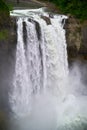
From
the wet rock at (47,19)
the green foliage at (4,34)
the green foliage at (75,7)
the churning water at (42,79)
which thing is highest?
the green foliage at (75,7)

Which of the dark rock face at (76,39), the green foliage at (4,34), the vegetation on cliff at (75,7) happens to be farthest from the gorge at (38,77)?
the vegetation on cliff at (75,7)

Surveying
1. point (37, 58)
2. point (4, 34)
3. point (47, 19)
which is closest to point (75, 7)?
point (47, 19)

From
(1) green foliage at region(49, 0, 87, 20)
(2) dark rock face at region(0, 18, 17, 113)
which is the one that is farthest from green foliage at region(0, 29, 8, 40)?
(1) green foliage at region(49, 0, 87, 20)

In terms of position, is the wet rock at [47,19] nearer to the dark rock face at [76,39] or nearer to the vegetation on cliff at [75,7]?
the dark rock face at [76,39]

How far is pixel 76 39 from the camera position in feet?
72.8

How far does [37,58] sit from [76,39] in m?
3.38

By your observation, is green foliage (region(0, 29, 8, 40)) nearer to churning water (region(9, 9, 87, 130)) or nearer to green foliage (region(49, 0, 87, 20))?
churning water (region(9, 9, 87, 130))

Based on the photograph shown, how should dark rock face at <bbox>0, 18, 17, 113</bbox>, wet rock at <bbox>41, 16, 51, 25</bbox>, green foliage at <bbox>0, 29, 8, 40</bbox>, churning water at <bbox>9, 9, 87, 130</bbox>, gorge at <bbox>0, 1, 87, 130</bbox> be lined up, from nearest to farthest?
green foliage at <bbox>0, 29, 8, 40</bbox> → dark rock face at <bbox>0, 18, 17, 113</bbox> → gorge at <bbox>0, 1, 87, 130</bbox> → churning water at <bbox>9, 9, 87, 130</bbox> → wet rock at <bbox>41, 16, 51, 25</bbox>

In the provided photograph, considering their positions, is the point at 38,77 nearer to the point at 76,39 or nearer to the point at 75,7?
the point at 76,39

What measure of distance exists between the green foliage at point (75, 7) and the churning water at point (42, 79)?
78.2 inches

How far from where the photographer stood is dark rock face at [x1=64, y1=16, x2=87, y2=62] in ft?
71.9

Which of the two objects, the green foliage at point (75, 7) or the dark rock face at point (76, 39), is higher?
the green foliage at point (75, 7)

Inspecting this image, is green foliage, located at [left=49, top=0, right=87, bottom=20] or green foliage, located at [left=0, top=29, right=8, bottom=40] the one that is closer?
green foliage, located at [left=0, top=29, right=8, bottom=40]

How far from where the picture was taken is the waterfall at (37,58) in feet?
64.0
